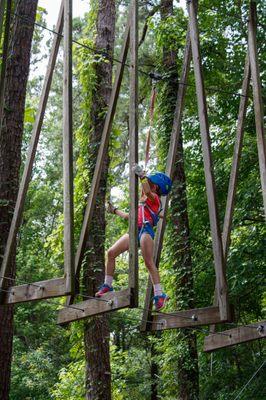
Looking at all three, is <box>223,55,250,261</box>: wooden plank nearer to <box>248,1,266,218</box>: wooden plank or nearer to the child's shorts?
<box>248,1,266,218</box>: wooden plank

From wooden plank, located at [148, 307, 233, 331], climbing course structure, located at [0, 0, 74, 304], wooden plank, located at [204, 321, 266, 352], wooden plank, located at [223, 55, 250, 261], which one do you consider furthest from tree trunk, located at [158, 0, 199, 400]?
climbing course structure, located at [0, 0, 74, 304]

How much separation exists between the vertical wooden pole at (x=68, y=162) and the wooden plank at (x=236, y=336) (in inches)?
54.8

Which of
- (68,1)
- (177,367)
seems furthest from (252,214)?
(68,1)

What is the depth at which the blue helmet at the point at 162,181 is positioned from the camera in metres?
5.21

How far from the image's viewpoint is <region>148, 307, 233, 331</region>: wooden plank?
491 cm

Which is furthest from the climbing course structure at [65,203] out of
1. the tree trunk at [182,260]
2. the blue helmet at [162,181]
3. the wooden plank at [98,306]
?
the tree trunk at [182,260]

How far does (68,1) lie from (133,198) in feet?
6.08

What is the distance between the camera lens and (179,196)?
11.0m

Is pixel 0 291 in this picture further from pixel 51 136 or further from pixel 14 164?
pixel 51 136

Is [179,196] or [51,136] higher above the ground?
[51,136]

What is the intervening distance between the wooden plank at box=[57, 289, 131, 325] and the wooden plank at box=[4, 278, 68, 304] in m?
0.24

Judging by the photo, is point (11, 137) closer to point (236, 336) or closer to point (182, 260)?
point (236, 336)

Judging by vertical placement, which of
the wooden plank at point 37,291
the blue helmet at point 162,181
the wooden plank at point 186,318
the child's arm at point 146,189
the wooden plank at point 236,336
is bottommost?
the wooden plank at point 236,336

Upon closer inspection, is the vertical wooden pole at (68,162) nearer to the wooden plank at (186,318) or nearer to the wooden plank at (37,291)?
the wooden plank at (37,291)
